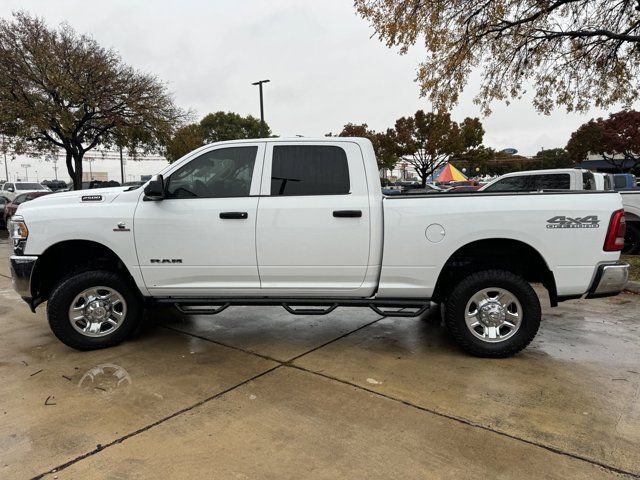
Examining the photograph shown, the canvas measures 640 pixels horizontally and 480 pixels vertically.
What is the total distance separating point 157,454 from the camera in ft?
8.91

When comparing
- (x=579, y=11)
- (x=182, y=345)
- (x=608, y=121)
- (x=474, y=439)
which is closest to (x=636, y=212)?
(x=579, y=11)

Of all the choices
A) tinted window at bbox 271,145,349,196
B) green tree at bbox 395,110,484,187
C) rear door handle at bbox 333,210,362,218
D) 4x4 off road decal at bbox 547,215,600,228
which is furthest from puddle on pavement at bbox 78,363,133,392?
green tree at bbox 395,110,484,187

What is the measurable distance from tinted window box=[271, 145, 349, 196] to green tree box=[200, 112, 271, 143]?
1863 inches

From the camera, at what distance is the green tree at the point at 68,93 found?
55.6 feet

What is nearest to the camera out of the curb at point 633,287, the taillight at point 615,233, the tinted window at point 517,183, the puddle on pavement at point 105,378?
the puddle on pavement at point 105,378

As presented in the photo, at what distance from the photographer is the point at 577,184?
902 cm

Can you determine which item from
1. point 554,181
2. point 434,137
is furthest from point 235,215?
point 434,137

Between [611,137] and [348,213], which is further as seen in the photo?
[611,137]

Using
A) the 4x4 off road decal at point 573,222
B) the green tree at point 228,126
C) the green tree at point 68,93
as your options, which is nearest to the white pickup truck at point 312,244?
the 4x4 off road decal at point 573,222

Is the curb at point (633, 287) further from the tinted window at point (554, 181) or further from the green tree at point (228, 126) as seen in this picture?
the green tree at point (228, 126)

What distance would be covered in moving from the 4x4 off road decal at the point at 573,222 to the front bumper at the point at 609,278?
0.39 m

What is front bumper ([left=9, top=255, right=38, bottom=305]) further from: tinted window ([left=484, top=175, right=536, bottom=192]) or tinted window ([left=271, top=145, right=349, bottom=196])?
tinted window ([left=484, top=175, right=536, bottom=192])

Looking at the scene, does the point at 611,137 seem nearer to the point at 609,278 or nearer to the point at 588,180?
the point at 588,180

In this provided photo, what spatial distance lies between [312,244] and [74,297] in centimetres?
234
